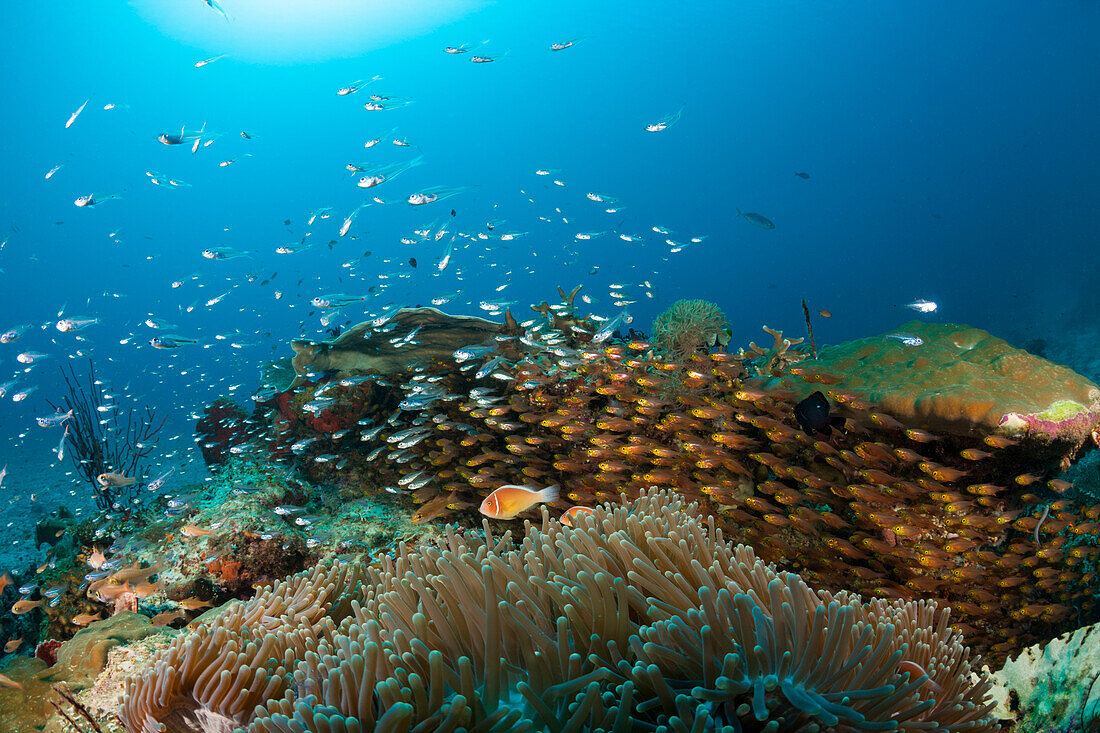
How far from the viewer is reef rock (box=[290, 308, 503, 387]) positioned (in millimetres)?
9031

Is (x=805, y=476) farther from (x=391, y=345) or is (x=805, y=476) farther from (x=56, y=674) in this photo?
(x=391, y=345)

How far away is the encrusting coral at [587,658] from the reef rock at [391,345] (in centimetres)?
674

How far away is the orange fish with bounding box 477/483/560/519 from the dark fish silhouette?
127 inches

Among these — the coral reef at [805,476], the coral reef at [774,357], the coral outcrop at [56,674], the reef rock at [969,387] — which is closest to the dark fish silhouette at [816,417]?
the coral reef at [805,476]

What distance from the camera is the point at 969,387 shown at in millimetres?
4805

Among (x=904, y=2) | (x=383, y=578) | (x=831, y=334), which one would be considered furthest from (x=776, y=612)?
(x=904, y=2)

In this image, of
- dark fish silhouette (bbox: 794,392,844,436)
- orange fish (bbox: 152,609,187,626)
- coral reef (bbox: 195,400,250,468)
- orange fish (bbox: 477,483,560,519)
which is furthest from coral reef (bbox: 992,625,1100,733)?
coral reef (bbox: 195,400,250,468)

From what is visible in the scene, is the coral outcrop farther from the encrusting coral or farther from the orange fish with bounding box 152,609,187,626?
the encrusting coral

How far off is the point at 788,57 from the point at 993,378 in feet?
327

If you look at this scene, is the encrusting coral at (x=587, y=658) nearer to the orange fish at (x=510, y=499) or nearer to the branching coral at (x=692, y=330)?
the orange fish at (x=510, y=499)

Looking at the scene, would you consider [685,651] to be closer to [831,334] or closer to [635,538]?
[635,538]

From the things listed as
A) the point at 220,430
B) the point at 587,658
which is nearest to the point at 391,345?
the point at 220,430

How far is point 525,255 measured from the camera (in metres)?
116

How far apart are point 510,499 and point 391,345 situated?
654 centimetres
